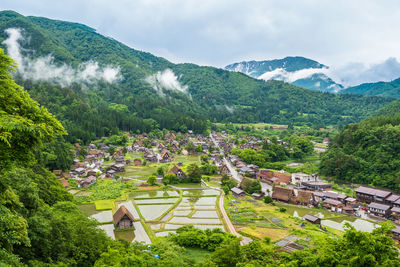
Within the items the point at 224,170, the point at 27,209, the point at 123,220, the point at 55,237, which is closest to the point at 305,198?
the point at 224,170

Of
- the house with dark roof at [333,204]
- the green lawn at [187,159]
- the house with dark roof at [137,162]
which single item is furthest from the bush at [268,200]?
the house with dark roof at [137,162]

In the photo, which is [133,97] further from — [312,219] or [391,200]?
[391,200]

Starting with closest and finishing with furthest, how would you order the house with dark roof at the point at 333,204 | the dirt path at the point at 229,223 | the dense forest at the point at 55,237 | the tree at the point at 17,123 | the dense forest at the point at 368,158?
the tree at the point at 17,123 → the dense forest at the point at 55,237 → the dirt path at the point at 229,223 → the house with dark roof at the point at 333,204 → the dense forest at the point at 368,158

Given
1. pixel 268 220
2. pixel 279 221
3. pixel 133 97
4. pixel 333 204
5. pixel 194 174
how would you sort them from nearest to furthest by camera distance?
pixel 279 221 < pixel 268 220 < pixel 333 204 < pixel 194 174 < pixel 133 97

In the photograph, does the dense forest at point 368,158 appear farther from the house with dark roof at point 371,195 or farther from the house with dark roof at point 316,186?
the house with dark roof at point 316,186

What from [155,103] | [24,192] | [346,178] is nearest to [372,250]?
[24,192]

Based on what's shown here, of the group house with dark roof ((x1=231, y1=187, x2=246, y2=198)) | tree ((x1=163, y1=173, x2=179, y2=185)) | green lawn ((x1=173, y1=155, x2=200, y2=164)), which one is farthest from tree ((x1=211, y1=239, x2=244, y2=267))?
green lawn ((x1=173, y1=155, x2=200, y2=164))

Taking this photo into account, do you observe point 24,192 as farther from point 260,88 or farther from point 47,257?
point 260,88
